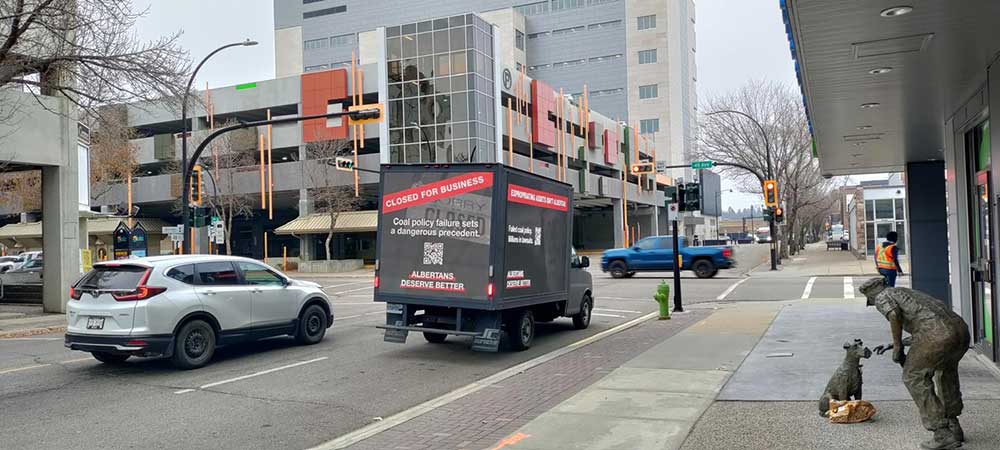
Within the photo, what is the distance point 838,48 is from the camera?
24.5ft

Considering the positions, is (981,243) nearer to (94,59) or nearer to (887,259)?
(887,259)

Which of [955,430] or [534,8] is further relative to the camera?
[534,8]

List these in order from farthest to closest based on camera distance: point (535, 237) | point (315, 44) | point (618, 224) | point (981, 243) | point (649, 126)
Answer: point (315, 44) → point (649, 126) → point (618, 224) → point (535, 237) → point (981, 243)

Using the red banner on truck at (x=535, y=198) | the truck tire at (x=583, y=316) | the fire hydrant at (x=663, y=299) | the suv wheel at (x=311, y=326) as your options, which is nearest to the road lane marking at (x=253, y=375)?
the suv wheel at (x=311, y=326)

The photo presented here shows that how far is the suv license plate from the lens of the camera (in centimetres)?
993

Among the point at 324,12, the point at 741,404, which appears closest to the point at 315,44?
the point at 324,12

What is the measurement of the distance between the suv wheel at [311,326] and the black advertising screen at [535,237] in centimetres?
381

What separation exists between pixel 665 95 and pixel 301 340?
271ft

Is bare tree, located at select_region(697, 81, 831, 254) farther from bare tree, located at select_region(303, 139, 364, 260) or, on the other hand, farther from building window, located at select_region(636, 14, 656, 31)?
building window, located at select_region(636, 14, 656, 31)

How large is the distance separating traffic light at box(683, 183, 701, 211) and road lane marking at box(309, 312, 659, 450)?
5429 mm

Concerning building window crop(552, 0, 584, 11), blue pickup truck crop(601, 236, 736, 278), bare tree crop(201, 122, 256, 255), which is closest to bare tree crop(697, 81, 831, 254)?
blue pickup truck crop(601, 236, 736, 278)

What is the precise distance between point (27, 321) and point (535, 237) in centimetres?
1470

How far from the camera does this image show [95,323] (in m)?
9.97

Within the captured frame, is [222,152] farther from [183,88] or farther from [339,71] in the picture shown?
[183,88]
